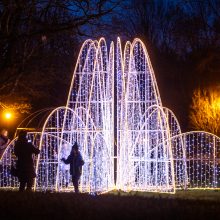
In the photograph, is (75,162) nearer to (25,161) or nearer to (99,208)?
(25,161)

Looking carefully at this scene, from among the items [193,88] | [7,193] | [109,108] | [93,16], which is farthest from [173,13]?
[7,193]

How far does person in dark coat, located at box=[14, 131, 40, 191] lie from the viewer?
15016 millimetres

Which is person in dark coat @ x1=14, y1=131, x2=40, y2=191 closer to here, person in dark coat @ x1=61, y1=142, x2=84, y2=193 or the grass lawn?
person in dark coat @ x1=61, y1=142, x2=84, y2=193

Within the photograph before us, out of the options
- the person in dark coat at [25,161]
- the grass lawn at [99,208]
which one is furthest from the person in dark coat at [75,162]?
the grass lawn at [99,208]

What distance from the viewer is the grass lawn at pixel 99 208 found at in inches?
329

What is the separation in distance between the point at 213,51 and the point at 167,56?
6.87m

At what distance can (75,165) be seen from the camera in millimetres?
16875

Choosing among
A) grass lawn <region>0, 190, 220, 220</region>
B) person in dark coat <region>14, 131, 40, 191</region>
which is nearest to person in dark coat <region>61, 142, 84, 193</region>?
person in dark coat <region>14, 131, 40, 191</region>

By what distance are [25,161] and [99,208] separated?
258 inches

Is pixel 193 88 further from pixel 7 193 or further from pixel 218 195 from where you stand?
pixel 7 193

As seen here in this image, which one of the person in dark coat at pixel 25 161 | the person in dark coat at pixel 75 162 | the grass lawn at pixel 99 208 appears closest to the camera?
the grass lawn at pixel 99 208

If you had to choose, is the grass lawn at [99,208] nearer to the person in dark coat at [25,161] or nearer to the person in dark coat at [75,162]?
the person in dark coat at [25,161]

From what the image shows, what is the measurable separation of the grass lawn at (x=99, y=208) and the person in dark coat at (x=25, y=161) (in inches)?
170

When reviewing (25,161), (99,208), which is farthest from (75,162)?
(99,208)
